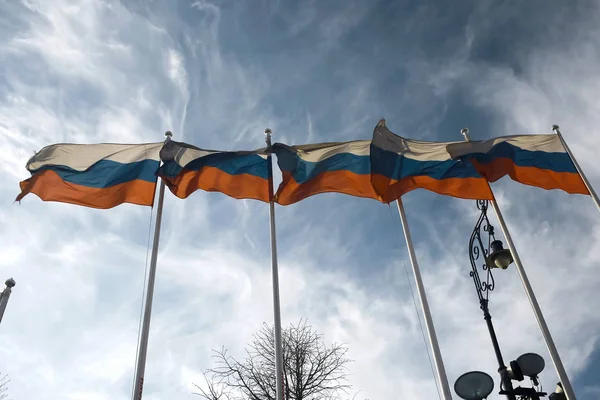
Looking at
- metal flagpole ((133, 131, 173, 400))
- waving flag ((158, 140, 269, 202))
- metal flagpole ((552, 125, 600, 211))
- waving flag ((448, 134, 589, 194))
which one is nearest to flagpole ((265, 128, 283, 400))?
waving flag ((158, 140, 269, 202))

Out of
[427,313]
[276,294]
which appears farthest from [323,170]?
[427,313]

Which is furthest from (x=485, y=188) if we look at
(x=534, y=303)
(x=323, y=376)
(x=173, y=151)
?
(x=323, y=376)

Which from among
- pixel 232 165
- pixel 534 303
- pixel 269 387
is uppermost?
pixel 232 165

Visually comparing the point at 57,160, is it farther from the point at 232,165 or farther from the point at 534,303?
the point at 534,303

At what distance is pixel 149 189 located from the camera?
10.9 metres

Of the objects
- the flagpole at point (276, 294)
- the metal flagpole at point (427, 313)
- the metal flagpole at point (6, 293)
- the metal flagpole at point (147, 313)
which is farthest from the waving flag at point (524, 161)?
the metal flagpole at point (6, 293)

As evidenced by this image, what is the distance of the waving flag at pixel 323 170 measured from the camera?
10.8 metres

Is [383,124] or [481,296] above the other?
[383,124]

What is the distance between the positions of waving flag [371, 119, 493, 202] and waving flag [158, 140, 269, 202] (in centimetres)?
266

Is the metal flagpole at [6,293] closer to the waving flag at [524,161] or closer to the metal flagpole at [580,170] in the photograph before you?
the waving flag at [524,161]

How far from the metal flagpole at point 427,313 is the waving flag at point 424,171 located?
0.56 meters

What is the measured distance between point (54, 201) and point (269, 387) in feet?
44.6

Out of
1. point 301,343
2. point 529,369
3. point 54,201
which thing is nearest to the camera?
point 529,369

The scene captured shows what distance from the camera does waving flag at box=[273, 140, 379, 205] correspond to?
1083cm
